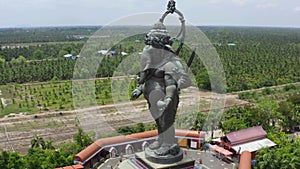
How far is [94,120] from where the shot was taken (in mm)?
32000

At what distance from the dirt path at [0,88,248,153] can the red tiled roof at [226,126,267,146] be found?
6574 millimetres

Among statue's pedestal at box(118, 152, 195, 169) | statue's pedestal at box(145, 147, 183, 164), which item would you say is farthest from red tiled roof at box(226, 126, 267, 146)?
statue's pedestal at box(145, 147, 183, 164)

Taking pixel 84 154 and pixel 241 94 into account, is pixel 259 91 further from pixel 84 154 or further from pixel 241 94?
pixel 84 154

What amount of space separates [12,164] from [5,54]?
229ft

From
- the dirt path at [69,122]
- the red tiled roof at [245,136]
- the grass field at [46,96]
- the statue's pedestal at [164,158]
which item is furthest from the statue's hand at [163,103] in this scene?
the grass field at [46,96]

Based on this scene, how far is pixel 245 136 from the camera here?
19.8 m

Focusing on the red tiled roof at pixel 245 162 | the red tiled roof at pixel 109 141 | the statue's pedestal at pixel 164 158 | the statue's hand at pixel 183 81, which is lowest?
the red tiled roof at pixel 245 162

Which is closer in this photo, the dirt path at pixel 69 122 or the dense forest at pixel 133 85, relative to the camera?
the dense forest at pixel 133 85

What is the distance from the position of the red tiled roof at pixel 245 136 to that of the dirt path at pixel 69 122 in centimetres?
657

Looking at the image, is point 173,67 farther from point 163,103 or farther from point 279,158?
point 279,158

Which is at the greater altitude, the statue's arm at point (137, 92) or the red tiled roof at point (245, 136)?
the statue's arm at point (137, 92)

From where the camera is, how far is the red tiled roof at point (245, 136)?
1928cm

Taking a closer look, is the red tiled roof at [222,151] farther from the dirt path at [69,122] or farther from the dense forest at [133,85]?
the dirt path at [69,122]

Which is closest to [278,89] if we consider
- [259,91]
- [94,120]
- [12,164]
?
[259,91]
